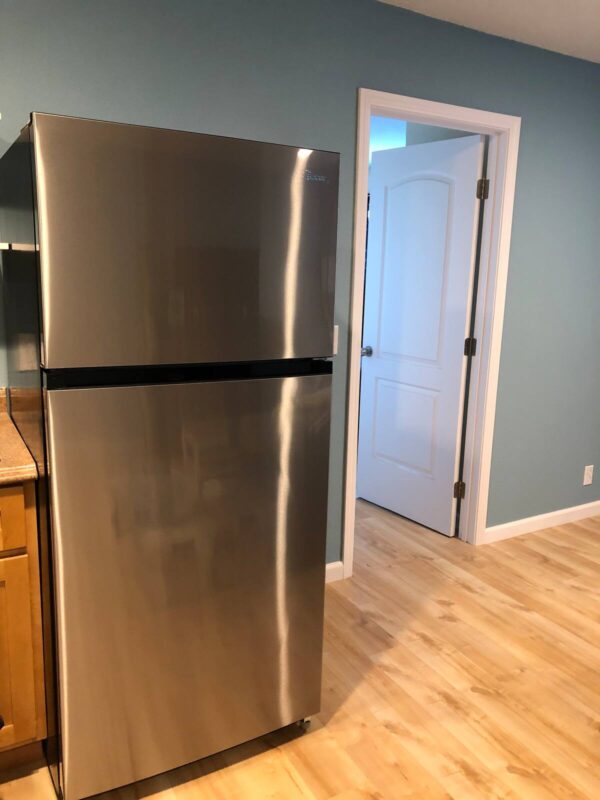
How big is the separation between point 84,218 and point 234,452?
664mm

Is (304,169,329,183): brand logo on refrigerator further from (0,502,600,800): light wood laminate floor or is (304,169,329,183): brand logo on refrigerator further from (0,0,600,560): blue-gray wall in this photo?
(0,502,600,800): light wood laminate floor

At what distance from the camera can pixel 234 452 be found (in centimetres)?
166

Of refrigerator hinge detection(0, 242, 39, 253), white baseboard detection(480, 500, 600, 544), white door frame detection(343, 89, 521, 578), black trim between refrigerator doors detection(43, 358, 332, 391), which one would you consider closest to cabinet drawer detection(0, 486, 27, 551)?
black trim between refrigerator doors detection(43, 358, 332, 391)

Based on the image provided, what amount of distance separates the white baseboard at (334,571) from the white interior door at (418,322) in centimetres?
82

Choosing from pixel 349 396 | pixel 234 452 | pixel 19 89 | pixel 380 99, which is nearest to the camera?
pixel 234 452

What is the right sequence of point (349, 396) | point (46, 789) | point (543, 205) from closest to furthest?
point (46, 789) < point (349, 396) < point (543, 205)

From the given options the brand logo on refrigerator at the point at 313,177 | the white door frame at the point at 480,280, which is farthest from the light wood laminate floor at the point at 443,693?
the brand logo on refrigerator at the point at 313,177

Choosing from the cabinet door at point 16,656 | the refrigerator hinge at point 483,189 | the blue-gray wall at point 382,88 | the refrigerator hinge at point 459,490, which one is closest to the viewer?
the cabinet door at point 16,656

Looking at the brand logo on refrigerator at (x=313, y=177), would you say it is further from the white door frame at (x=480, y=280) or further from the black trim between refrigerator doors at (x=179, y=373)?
the white door frame at (x=480, y=280)

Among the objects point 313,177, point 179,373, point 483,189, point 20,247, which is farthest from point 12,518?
point 483,189

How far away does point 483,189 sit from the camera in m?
3.17

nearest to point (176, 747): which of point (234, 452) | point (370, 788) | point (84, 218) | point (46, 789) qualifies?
point (46, 789)

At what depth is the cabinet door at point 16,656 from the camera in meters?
1.64

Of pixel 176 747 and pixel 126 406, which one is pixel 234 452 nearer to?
pixel 126 406
